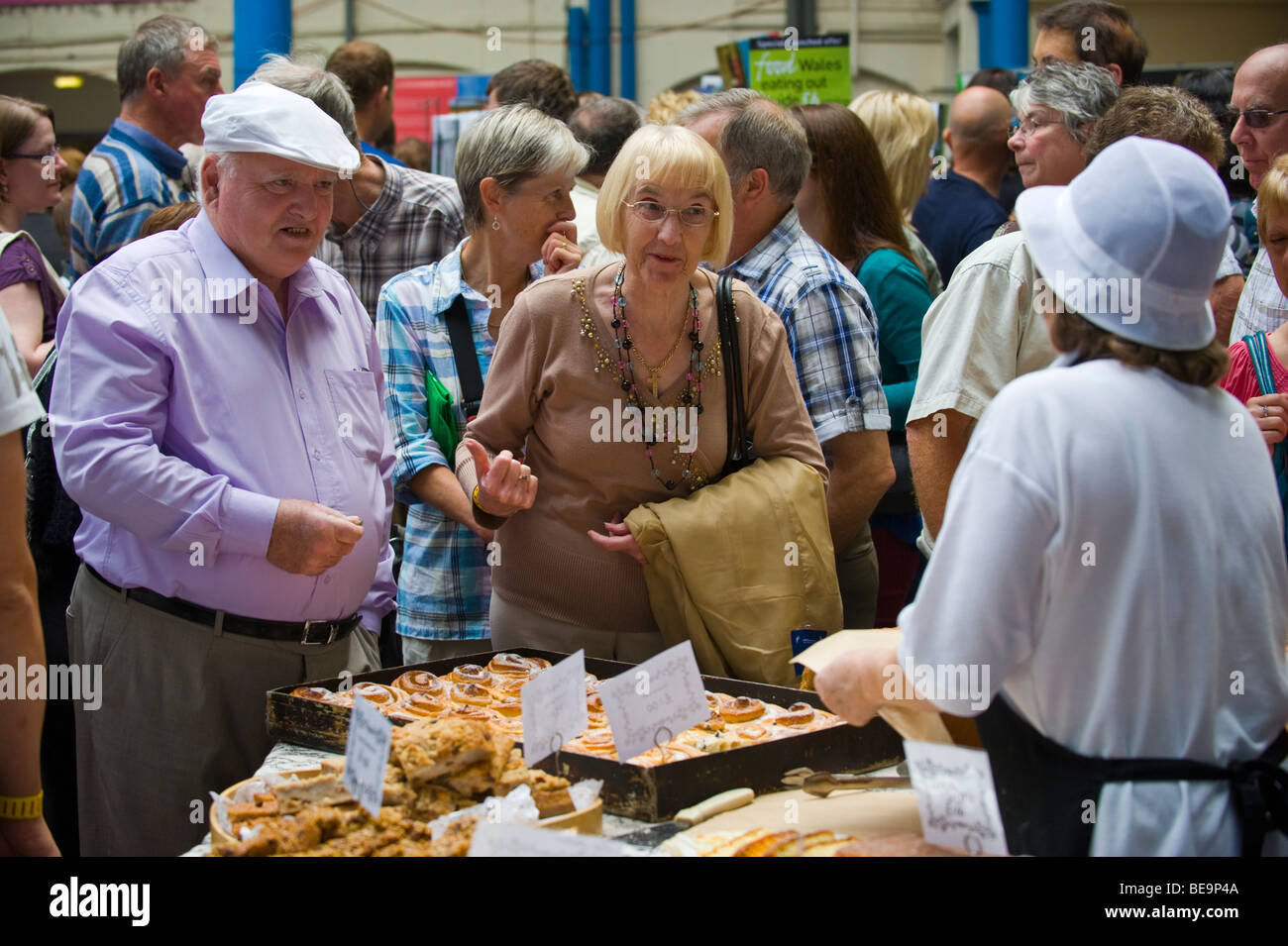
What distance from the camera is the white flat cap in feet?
7.59

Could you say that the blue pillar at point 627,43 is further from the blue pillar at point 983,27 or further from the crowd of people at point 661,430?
the crowd of people at point 661,430

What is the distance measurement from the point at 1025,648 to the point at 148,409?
5.04 ft

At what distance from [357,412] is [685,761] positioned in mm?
1058

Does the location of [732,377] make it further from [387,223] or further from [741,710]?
[387,223]

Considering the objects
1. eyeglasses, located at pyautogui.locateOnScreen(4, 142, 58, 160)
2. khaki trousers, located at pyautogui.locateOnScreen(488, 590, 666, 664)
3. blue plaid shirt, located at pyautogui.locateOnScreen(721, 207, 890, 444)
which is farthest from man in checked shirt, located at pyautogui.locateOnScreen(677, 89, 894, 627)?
eyeglasses, located at pyautogui.locateOnScreen(4, 142, 58, 160)

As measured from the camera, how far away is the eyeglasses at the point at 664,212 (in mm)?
2475

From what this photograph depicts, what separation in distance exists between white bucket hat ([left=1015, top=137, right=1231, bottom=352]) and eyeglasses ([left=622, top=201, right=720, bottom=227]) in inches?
43.9

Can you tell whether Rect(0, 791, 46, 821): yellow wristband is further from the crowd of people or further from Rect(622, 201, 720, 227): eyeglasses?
Rect(622, 201, 720, 227): eyeglasses

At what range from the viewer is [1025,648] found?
1435 millimetres

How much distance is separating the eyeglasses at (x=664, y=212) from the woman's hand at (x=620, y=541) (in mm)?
596

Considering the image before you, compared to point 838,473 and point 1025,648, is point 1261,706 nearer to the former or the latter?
point 1025,648

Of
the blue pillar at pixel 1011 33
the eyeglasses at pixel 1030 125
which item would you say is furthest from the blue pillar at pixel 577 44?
the eyeglasses at pixel 1030 125

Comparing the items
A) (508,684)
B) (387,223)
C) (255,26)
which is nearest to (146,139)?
(387,223)
